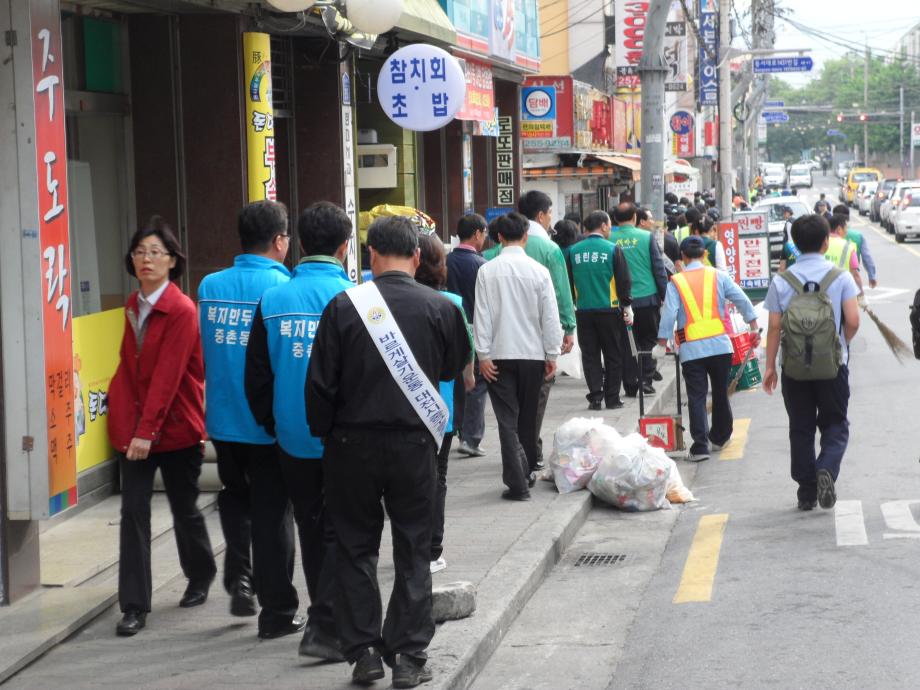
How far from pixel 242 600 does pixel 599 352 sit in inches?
297

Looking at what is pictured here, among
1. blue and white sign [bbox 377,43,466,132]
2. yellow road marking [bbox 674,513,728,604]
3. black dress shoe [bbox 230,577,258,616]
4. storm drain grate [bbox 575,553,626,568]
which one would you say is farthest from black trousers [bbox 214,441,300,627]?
blue and white sign [bbox 377,43,466,132]

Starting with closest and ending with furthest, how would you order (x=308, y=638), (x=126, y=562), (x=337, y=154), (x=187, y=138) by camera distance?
1. (x=308, y=638)
2. (x=126, y=562)
3. (x=187, y=138)
4. (x=337, y=154)

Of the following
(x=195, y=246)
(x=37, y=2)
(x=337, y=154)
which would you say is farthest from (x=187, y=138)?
(x=37, y=2)

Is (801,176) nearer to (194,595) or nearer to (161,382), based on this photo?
(194,595)

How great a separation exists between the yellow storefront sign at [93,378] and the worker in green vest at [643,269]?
6.62 meters

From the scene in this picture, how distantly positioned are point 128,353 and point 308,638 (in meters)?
1.57

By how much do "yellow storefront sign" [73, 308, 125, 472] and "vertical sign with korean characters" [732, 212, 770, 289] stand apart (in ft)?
Answer: 36.5

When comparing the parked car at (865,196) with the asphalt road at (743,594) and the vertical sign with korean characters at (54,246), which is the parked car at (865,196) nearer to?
the asphalt road at (743,594)

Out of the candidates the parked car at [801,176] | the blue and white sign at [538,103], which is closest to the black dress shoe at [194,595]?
the blue and white sign at [538,103]

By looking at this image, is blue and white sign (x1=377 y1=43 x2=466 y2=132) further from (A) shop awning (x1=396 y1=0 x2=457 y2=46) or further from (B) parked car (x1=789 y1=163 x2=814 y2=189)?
(B) parked car (x1=789 y1=163 x2=814 y2=189)

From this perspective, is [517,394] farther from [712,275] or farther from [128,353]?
[128,353]

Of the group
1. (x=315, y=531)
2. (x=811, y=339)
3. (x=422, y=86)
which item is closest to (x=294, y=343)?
(x=315, y=531)

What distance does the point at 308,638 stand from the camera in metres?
5.71

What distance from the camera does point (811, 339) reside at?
8.55 meters
